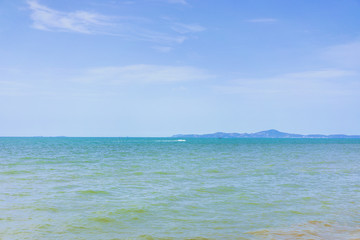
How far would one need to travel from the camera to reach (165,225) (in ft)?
36.7

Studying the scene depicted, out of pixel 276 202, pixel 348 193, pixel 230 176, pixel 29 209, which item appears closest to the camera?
pixel 29 209

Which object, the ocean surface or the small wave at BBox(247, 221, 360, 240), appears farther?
the ocean surface

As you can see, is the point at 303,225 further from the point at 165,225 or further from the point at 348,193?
the point at 348,193

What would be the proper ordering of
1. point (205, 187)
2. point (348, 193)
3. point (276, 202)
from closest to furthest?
1. point (276, 202)
2. point (348, 193)
3. point (205, 187)

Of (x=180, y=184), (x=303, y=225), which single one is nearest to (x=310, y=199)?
(x=303, y=225)

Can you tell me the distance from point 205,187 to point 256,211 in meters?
5.55

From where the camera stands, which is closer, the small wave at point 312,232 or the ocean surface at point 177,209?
the small wave at point 312,232

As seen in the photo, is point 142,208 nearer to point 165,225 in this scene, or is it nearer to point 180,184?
point 165,225

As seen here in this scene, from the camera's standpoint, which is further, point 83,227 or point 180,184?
point 180,184

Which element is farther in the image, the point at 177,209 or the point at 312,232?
the point at 177,209

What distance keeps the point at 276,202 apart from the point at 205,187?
468 centimetres

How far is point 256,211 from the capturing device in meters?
13.1

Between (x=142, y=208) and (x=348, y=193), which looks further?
(x=348, y=193)

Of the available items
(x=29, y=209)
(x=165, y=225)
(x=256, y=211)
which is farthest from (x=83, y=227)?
(x=256, y=211)
